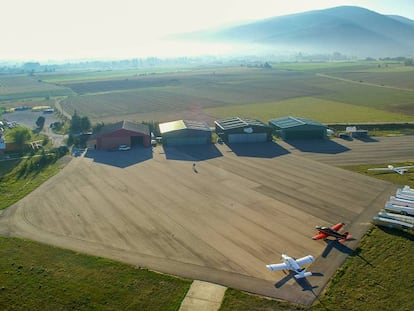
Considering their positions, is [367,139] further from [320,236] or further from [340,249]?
[340,249]

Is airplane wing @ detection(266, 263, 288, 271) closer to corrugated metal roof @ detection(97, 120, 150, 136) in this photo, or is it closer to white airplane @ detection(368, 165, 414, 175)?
white airplane @ detection(368, 165, 414, 175)

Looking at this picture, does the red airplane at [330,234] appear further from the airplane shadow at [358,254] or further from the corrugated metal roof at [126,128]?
the corrugated metal roof at [126,128]

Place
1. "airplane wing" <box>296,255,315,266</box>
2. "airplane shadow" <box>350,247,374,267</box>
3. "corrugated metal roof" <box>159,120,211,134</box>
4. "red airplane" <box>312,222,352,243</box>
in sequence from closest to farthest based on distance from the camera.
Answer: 1. "airplane wing" <box>296,255,315,266</box>
2. "airplane shadow" <box>350,247,374,267</box>
3. "red airplane" <box>312,222,352,243</box>
4. "corrugated metal roof" <box>159,120,211,134</box>

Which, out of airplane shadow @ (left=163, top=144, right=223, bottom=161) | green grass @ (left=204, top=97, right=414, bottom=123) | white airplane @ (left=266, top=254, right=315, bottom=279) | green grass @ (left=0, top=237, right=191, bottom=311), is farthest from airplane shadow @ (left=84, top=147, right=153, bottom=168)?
green grass @ (left=204, top=97, right=414, bottom=123)

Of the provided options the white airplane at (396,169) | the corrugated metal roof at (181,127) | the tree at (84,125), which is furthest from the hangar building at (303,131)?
the tree at (84,125)

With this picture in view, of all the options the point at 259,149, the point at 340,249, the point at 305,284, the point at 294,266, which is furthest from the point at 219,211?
the point at 259,149

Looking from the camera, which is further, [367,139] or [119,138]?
[367,139]

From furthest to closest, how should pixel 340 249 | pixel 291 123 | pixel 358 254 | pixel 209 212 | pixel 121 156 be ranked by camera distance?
pixel 291 123 → pixel 121 156 → pixel 209 212 → pixel 340 249 → pixel 358 254
